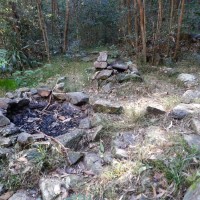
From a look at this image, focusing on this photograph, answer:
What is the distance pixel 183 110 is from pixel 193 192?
1297mm

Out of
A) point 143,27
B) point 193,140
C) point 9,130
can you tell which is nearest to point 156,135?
point 193,140

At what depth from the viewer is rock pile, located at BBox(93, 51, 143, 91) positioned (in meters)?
4.15

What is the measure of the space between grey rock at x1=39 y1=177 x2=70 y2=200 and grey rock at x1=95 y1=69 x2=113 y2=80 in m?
2.24

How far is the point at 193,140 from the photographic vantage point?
2418mm

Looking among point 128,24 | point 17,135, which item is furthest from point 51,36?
point 17,135

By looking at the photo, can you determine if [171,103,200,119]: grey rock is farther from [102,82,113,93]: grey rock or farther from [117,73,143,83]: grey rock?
[102,82,113,93]: grey rock

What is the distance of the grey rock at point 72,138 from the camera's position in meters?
2.70

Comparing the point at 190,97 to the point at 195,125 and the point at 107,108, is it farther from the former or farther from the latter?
the point at 107,108

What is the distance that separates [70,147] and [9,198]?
0.74m

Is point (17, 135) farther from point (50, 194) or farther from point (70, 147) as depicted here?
point (50, 194)

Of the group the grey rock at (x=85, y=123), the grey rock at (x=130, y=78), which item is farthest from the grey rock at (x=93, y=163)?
the grey rock at (x=130, y=78)

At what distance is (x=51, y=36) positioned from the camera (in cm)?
648

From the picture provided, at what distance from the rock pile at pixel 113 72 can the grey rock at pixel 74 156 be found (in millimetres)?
1834

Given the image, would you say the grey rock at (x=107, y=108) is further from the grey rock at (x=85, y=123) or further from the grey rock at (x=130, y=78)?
the grey rock at (x=130, y=78)
